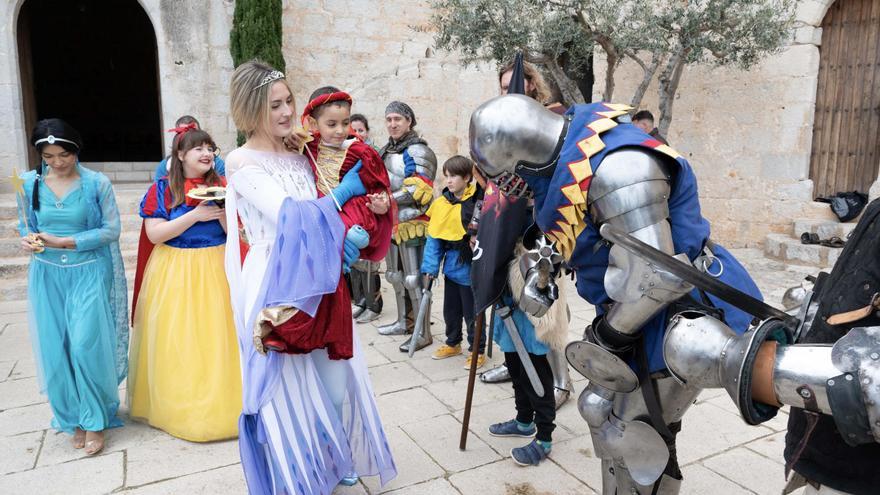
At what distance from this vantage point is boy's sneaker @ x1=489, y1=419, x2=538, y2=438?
121 inches

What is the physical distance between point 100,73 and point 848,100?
14973mm

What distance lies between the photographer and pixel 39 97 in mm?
13078

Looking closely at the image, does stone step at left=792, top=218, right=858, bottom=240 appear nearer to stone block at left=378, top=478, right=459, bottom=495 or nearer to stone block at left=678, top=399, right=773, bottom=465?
stone block at left=678, top=399, right=773, bottom=465

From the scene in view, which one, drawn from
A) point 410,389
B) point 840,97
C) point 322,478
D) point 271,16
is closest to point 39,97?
point 271,16

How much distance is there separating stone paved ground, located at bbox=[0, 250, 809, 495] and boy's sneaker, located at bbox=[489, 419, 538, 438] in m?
0.04

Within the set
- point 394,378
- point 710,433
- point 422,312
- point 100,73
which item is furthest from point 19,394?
point 100,73

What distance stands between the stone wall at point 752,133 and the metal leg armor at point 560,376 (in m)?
5.26

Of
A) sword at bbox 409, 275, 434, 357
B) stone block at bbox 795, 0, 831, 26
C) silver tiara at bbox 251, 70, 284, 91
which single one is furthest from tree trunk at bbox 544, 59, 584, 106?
silver tiara at bbox 251, 70, 284, 91

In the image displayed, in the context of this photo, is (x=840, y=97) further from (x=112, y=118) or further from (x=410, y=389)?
(x=112, y=118)

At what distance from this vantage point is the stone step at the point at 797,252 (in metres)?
6.39

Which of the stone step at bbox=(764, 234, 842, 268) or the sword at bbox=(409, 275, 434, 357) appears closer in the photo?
the sword at bbox=(409, 275, 434, 357)

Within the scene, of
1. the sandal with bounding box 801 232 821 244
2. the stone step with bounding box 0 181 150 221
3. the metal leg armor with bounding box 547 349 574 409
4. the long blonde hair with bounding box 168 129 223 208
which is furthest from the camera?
the stone step with bounding box 0 181 150 221

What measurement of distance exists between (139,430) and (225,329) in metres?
0.78

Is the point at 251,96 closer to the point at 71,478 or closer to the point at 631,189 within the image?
the point at 631,189
